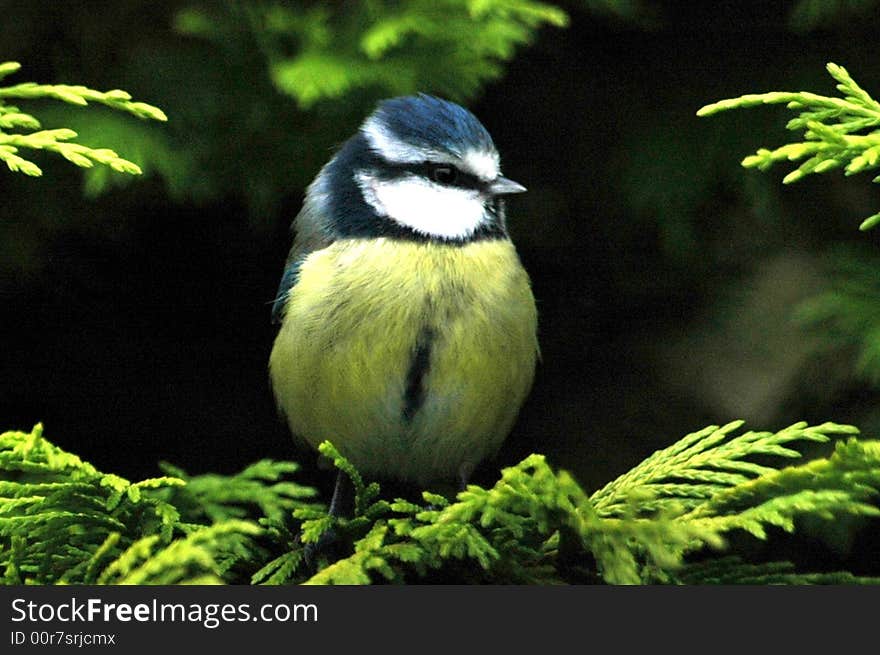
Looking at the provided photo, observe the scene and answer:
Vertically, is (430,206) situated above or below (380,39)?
below

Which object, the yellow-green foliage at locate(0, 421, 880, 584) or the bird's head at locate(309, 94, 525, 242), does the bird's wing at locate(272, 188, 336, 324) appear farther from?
the yellow-green foliage at locate(0, 421, 880, 584)

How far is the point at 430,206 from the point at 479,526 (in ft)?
3.18

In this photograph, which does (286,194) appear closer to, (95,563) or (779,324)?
(779,324)

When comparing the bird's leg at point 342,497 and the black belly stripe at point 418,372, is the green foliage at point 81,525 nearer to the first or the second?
the black belly stripe at point 418,372

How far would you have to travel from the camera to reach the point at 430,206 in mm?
2613

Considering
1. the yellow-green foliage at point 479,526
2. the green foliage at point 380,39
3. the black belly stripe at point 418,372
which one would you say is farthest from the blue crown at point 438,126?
the yellow-green foliage at point 479,526

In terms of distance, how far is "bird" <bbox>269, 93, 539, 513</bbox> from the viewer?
2.50 m

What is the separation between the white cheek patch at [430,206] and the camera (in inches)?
102

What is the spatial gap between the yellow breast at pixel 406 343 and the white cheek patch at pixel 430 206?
50 millimetres

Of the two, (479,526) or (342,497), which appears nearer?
(479,526)

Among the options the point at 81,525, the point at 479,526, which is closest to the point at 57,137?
the point at 81,525

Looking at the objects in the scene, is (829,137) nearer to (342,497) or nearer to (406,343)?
(406,343)

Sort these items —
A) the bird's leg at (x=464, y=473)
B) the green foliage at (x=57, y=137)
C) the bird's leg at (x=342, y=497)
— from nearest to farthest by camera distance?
the green foliage at (x=57, y=137) → the bird's leg at (x=464, y=473) → the bird's leg at (x=342, y=497)

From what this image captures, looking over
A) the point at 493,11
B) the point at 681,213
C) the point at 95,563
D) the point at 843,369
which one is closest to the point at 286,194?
the point at 493,11
